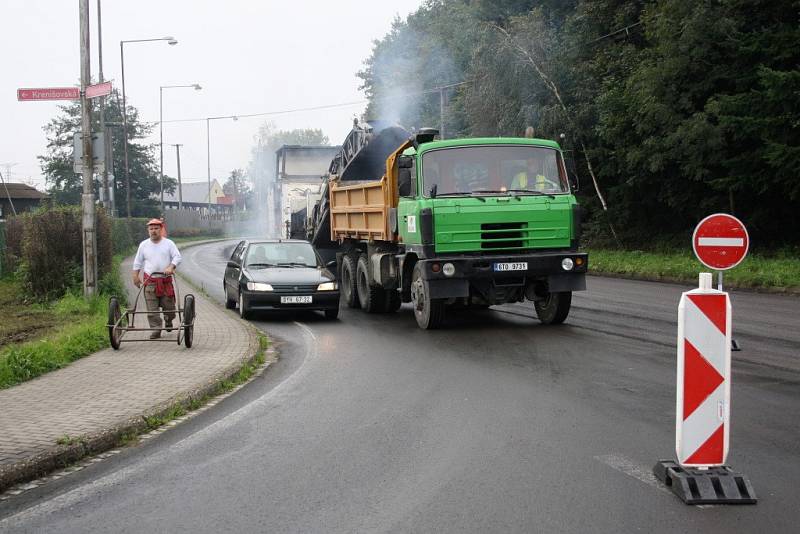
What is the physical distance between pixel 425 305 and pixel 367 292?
3.51 metres

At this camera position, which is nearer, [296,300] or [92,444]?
[92,444]

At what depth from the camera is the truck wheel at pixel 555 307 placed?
→ 1409cm

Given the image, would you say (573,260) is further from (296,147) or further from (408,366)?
(296,147)

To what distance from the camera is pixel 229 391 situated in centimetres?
938

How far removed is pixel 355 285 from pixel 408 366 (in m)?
7.65

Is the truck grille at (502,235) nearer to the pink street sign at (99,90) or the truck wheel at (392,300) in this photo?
the truck wheel at (392,300)

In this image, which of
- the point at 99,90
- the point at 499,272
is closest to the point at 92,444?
the point at 499,272

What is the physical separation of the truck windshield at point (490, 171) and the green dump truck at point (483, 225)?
15 millimetres

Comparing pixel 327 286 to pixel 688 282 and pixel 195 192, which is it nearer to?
pixel 688 282

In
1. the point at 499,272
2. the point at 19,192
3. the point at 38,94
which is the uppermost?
the point at 19,192

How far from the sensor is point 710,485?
5289 mm

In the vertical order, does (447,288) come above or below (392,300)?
above

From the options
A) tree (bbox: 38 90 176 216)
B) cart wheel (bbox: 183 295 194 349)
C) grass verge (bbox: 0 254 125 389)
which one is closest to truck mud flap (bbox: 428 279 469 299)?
cart wheel (bbox: 183 295 194 349)

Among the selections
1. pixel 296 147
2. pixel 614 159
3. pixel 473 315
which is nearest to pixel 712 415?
pixel 473 315
